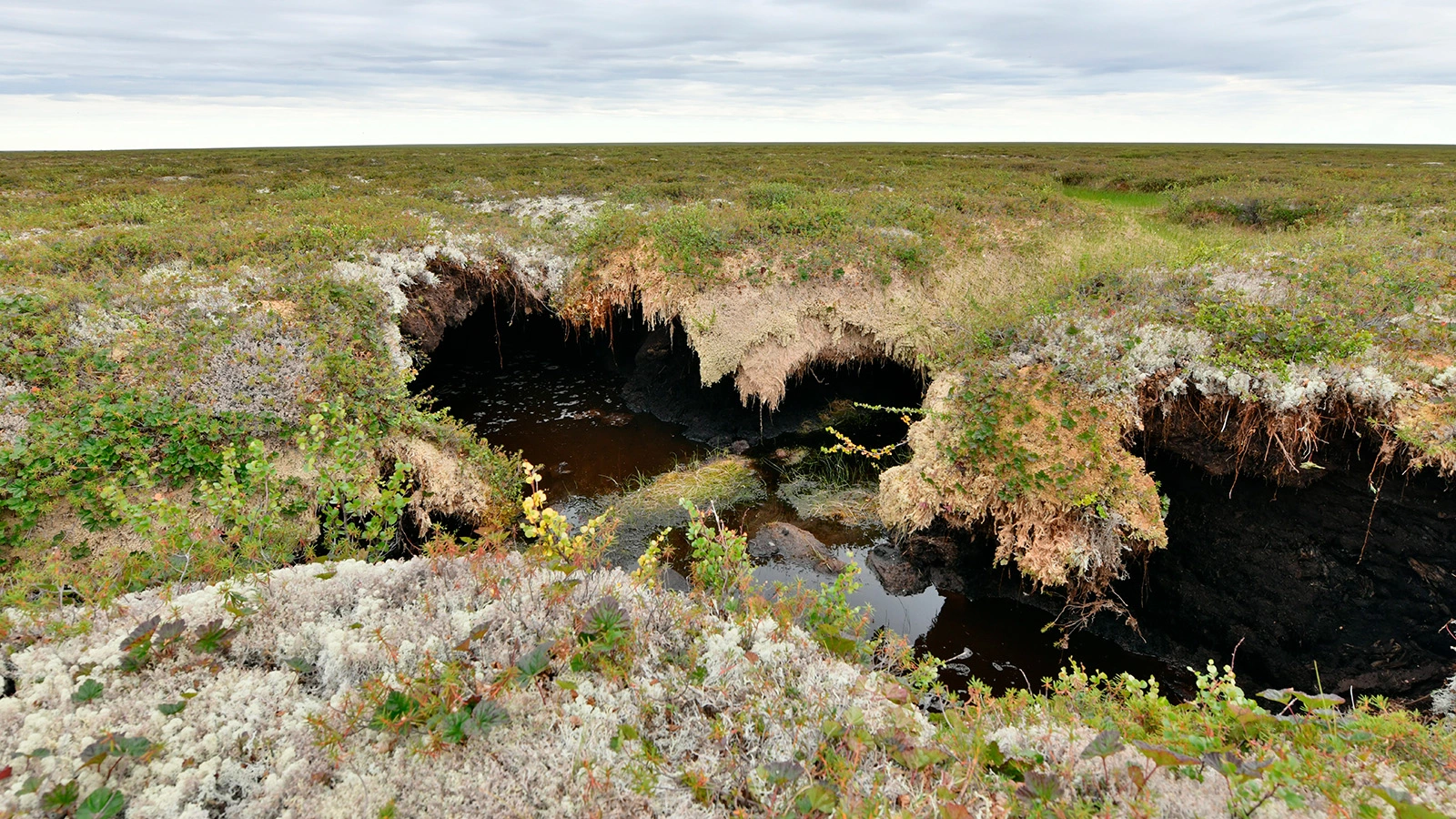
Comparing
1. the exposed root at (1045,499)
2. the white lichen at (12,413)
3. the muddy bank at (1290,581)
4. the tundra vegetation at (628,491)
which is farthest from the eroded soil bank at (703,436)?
the white lichen at (12,413)

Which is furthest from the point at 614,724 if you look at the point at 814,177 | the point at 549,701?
the point at 814,177

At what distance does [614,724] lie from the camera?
3312mm

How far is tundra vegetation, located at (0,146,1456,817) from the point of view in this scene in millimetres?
3027

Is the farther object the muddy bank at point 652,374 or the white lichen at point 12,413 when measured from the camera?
the muddy bank at point 652,374

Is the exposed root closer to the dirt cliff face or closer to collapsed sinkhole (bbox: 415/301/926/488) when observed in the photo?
the dirt cliff face

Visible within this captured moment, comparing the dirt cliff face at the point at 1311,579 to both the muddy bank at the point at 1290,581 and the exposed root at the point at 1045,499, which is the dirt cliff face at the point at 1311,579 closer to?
the muddy bank at the point at 1290,581

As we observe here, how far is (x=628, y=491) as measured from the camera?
11.5 metres

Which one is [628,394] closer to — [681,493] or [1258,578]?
[681,493]

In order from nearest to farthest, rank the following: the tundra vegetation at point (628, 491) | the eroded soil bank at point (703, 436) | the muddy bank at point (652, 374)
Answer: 1. the tundra vegetation at point (628, 491)
2. the eroded soil bank at point (703, 436)
3. the muddy bank at point (652, 374)

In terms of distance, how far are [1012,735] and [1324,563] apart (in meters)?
7.25

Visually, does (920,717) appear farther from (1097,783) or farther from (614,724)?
(614,724)

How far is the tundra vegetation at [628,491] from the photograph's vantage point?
9.93ft

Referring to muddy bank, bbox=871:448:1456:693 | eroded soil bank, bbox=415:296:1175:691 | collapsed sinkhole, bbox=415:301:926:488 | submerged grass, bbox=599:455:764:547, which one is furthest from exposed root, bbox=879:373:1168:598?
collapsed sinkhole, bbox=415:301:926:488

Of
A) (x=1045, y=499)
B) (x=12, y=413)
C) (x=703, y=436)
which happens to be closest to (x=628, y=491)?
(x=703, y=436)
